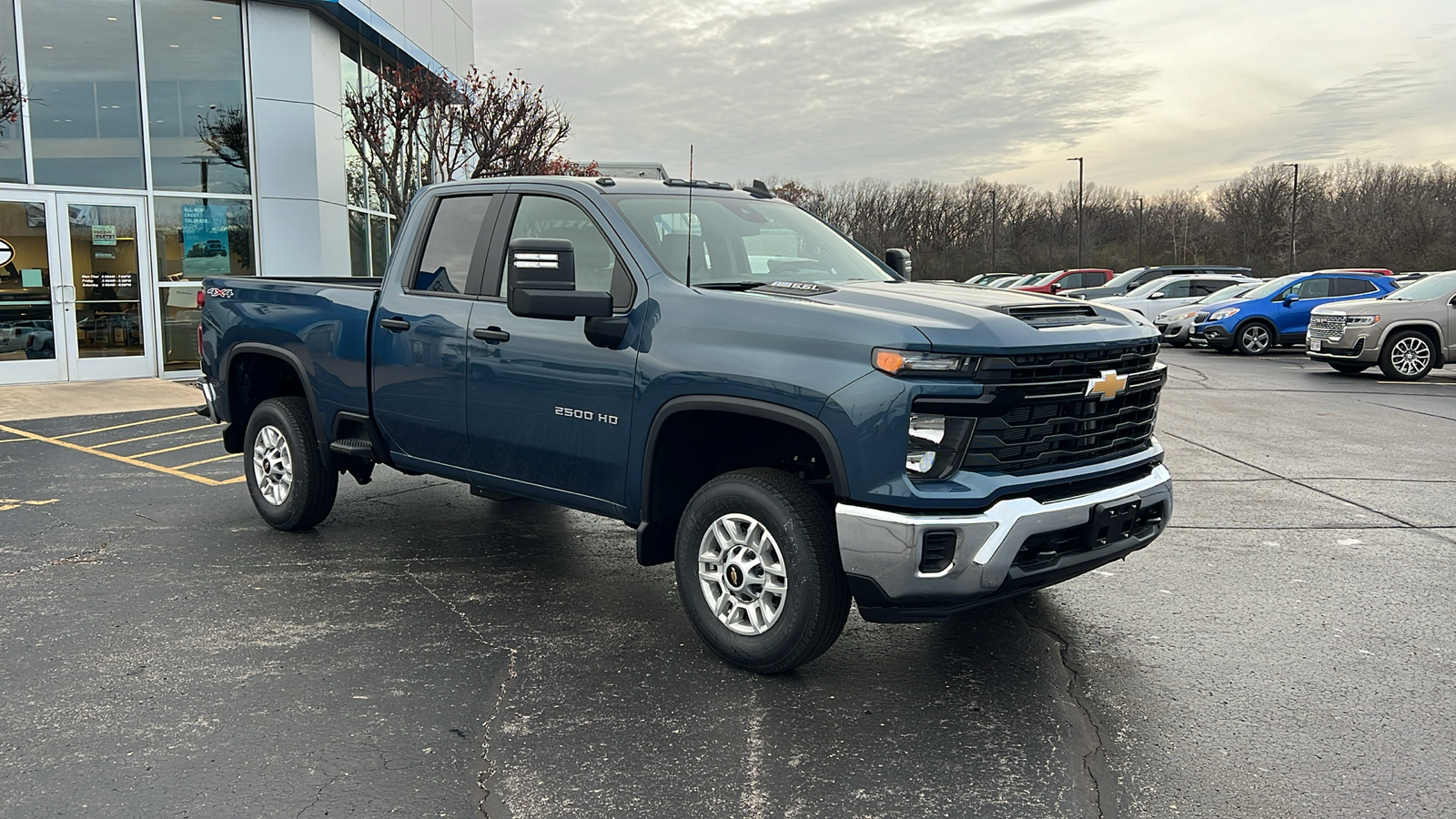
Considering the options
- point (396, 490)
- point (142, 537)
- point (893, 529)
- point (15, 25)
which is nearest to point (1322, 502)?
point (893, 529)

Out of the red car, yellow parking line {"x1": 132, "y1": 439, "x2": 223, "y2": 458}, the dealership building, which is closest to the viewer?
yellow parking line {"x1": 132, "y1": 439, "x2": 223, "y2": 458}

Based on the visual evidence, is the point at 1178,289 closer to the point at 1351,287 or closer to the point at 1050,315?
the point at 1351,287

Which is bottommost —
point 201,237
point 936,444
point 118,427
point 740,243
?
point 118,427

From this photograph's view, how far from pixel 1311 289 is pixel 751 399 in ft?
68.3

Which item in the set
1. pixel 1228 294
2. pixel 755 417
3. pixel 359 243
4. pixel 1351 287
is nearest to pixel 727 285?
pixel 755 417

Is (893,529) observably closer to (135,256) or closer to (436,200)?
(436,200)

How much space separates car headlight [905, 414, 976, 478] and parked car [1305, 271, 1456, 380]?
14.6 metres

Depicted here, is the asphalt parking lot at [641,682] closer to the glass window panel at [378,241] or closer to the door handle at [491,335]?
the door handle at [491,335]

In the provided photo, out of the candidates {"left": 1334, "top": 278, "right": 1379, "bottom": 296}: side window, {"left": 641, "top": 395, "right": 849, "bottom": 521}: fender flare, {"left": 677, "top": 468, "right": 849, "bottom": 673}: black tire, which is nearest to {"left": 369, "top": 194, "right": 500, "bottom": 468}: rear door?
{"left": 641, "top": 395, "right": 849, "bottom": 521}: fender flare

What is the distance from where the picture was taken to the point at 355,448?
18.9ft

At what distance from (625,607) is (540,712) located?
1.24 metres

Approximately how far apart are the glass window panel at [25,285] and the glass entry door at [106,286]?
0.24 metres

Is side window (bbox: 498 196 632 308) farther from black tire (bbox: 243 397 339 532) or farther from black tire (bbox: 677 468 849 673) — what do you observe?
black tire (bbox: 243 397 339 532)

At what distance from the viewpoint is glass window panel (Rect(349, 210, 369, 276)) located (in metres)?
17.6
